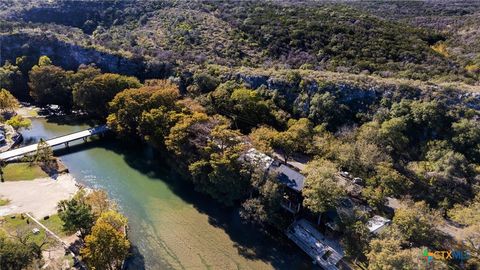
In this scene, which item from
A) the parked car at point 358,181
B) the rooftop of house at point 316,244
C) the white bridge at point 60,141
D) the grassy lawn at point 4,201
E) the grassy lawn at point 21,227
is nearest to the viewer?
the grassy lawn at point 21,227

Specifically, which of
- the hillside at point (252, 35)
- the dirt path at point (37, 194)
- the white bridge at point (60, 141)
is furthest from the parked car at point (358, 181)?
the white bridge at point (60, 141)

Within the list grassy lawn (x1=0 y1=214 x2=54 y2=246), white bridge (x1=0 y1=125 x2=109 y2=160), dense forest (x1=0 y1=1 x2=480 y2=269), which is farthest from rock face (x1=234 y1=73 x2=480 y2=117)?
grassy lawn (x1=0 y1=214 x2=54 y2=246)

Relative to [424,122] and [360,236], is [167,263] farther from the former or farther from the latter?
[424,122]

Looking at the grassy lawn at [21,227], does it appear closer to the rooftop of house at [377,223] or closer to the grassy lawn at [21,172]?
the grassy lawn at [21,172]

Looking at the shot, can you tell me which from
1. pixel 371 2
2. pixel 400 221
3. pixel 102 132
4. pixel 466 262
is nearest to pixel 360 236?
pixel 400 221

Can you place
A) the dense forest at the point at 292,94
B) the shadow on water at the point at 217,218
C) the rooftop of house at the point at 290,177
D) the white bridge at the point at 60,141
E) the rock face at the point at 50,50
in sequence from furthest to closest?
the rock face at the point at 50,50 → the white bridge at the point at 60,141 → the rooftop of house at the point at 290,177 → the dense forest at the point at 292,94 → the shadow on water at the point at 217,218
